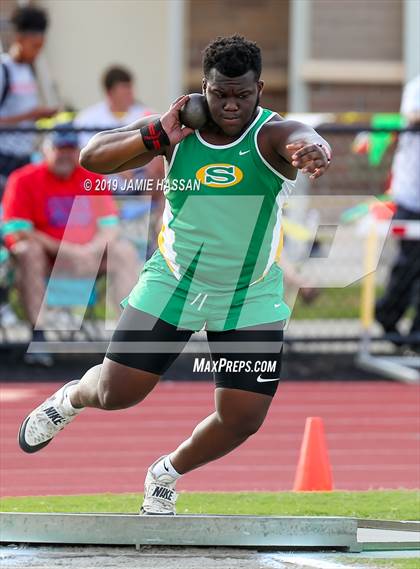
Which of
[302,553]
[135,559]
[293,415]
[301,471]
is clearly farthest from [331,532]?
[293,415]

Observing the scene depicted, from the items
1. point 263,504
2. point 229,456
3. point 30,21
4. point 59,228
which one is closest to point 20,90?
point 30,21

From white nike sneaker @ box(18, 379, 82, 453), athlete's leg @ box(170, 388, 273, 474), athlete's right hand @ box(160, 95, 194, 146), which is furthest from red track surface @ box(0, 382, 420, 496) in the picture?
athlete's right hand @ box(160, 95, 194, 146)

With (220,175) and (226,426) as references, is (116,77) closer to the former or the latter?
(220,175)

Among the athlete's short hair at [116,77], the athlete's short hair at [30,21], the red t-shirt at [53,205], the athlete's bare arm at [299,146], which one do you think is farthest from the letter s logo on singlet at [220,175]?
the athlete's short hair at [116,77]

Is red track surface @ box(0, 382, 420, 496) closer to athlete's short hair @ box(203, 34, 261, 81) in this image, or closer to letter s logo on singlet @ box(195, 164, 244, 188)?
letter s logo on singlet @ box(195, 164, 244, 188)

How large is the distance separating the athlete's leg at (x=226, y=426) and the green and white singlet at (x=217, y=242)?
0.32m

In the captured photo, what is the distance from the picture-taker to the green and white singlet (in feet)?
19.1

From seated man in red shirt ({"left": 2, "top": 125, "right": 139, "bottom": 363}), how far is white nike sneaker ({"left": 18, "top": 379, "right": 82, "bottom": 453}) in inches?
176

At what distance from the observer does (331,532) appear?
235 inches

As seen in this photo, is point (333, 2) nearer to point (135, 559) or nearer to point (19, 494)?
point (19, 494)

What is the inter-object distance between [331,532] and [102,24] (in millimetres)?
16091

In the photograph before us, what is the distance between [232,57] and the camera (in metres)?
5.67

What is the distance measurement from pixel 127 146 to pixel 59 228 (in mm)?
5434

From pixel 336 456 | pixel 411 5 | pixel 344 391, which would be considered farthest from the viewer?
pixel 411 5
